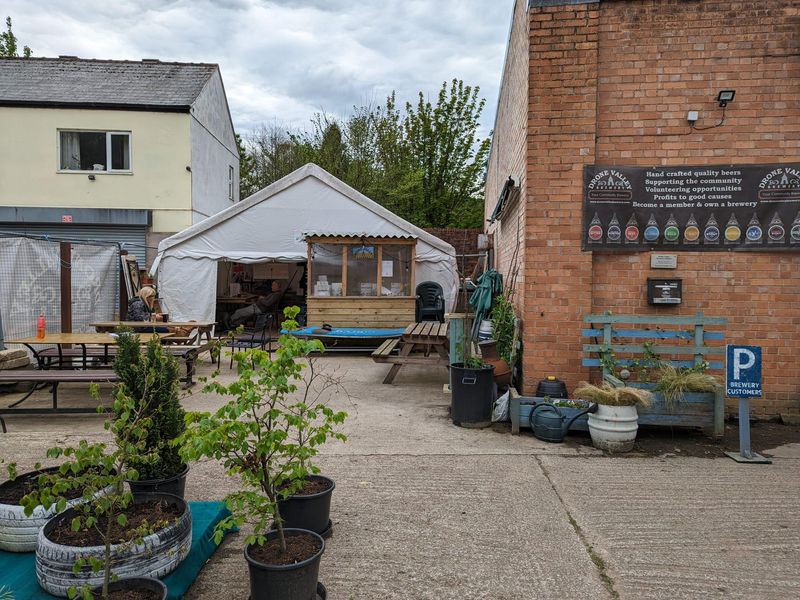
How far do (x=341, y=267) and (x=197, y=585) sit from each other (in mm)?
9369

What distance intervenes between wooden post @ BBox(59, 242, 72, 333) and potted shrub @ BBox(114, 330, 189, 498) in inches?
246

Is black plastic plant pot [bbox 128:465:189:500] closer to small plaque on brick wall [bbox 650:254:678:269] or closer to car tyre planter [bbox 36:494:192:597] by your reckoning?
car tyre planter [bbox 36:494:192:597]

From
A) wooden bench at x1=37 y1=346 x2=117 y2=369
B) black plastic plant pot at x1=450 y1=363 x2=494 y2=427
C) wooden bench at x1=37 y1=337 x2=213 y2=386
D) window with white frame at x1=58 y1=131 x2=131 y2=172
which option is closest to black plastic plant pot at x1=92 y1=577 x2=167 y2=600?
black plastic plant pot at x1=450 y1=363 x2=494 y2=427

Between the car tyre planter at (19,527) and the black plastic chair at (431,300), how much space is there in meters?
10.1

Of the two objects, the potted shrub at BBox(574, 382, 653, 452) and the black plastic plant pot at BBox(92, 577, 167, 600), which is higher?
the potted shrub at BBox(574, 382, 653, 452)

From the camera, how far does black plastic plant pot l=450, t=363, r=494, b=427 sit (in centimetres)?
584

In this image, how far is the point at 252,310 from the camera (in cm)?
1524

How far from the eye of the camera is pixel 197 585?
2922mm

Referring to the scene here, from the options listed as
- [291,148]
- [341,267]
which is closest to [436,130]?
[291,148]

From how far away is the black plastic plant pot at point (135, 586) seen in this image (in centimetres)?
247

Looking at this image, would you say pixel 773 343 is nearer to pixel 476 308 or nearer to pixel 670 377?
pixel 670 377

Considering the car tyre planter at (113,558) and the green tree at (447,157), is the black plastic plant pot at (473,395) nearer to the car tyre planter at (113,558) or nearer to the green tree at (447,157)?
the car tyre planter at (113,558)

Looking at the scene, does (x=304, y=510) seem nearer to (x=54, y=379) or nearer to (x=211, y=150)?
(x=54, y=379)

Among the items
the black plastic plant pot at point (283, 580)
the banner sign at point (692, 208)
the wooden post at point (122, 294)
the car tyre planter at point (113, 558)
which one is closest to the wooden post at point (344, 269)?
the wooden post at point (122, 294)
